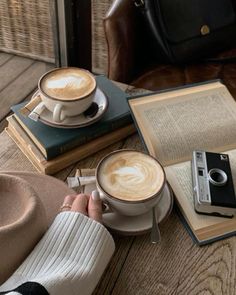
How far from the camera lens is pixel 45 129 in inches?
31.0

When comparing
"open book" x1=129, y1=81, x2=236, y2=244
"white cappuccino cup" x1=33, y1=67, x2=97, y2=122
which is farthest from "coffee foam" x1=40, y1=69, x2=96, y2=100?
"open book" x1=129, y1=81, x2=236, y2=244

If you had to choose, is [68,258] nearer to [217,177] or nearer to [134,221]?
[134,221]

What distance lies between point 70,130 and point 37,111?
8 cm

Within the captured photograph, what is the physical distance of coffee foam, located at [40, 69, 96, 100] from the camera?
0.78 m

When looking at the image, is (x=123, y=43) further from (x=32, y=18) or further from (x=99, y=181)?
(x=32, y=18)

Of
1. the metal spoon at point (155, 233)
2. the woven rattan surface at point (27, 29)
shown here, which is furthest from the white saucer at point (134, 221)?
the woven rattan surface at point (27, 29)

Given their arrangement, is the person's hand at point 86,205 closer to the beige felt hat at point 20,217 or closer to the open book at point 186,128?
the beige felt hat at point 20,217

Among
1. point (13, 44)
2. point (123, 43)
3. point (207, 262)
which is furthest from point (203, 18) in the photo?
point (13, 44)

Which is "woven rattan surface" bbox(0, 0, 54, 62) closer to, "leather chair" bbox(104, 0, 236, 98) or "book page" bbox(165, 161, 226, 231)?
"leather chair" bbox(104, 0, 236, 98)

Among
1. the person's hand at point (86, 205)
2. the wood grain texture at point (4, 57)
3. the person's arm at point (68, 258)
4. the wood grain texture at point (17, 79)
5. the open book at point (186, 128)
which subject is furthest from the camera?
the wood grain texture at point (4, 57)

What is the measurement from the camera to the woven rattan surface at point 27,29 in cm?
188

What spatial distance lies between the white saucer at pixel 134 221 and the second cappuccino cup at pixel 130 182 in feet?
0.05

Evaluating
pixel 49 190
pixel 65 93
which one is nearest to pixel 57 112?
pixel 65 93

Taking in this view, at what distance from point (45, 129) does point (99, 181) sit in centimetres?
20
